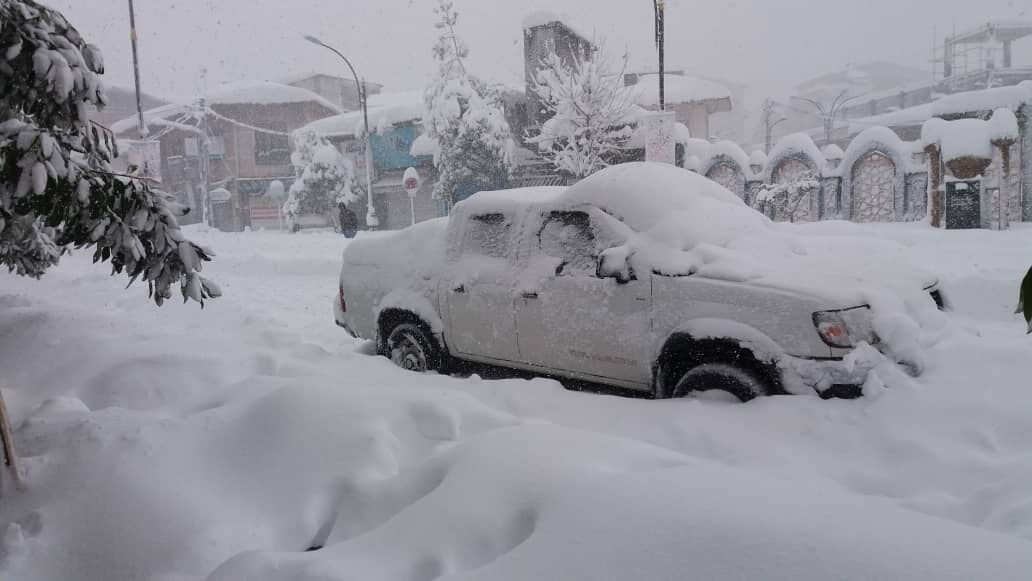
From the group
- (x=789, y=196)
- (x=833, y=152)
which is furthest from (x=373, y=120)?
Result: (x=789, y=196)

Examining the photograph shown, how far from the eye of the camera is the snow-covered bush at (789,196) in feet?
69.9

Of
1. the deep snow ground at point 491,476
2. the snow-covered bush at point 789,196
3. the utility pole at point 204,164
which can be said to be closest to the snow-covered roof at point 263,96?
the utility pole at point 204,164

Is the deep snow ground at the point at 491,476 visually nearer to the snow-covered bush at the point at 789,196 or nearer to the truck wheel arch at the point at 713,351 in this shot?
the truck wheel arch at the point at 713,351

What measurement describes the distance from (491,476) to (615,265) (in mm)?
2124

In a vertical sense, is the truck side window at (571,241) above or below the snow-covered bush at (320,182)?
below

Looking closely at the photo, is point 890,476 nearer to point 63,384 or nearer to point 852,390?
point 852,390

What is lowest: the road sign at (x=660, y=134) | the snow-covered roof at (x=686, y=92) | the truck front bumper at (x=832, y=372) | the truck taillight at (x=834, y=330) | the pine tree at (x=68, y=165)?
the truck front bumper at (x=832, y=372)

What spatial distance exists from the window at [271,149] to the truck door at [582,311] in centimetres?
4379

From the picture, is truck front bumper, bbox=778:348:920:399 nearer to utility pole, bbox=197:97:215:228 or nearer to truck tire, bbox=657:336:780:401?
truck tire, bbox=657:336:780:401

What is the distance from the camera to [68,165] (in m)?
3.18

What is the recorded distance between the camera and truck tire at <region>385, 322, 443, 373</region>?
5.96 meters

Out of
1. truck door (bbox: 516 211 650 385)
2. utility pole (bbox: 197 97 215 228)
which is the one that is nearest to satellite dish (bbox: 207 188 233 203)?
utility pole (bbox: 197 97 215 228)

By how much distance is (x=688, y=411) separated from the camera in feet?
13.7

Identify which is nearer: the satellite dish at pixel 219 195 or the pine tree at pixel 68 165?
the pine tree at pixel 68 165
